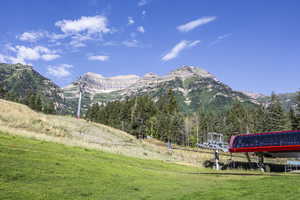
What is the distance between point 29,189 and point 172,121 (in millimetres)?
96140

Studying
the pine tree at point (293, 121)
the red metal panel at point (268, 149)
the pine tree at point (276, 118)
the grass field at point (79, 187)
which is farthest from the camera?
the pine tree at point (276, 118)

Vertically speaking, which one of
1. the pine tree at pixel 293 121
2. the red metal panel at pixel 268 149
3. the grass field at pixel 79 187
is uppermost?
the pine tree at pixel 293 121

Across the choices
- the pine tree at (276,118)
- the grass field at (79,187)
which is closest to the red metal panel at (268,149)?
the grass field at (79,187)

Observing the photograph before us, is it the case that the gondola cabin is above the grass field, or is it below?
above

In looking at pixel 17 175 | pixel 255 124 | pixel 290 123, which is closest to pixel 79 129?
pixel 17 175

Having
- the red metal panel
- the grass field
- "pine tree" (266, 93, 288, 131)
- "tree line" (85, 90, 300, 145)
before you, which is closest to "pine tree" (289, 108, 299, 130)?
"tree line" (85, 90, 300, 145)

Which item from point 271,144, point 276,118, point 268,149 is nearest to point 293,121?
point 276,118

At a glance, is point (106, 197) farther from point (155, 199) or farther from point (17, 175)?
point (17, 175)

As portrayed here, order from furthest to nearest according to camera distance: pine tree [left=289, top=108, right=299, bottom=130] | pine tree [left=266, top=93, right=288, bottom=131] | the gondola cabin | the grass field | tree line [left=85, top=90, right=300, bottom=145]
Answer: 1. tree line [left=85, top=90, right=300, bottom=145]
2. pine tree [left=266, top=93, right=288, bottom=131]
3. pine tree [left=289, top=108, right=299, bottom=130]
4. the gondola cabin
5. the grass field

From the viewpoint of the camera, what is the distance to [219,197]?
40.3 ft

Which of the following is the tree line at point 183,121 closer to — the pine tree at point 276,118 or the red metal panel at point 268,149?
the pine tree at point 276,118

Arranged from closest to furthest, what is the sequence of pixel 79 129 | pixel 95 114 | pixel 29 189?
pixel 29 189
pixel 79 129
pixel 95 114

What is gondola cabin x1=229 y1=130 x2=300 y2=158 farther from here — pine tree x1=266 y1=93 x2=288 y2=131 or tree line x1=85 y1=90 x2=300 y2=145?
tree line x1=85 y1=90 x2=300 y2=145

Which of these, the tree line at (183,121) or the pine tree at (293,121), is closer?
the pine tree at (293,121)
